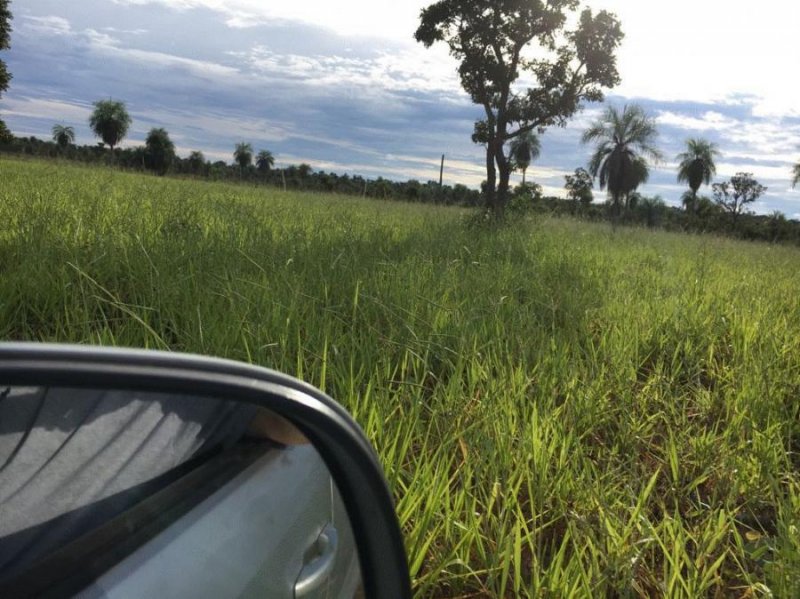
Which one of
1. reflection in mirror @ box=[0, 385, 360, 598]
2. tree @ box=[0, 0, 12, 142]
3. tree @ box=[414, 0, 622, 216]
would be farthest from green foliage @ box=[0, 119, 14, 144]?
reflection in mirror @ box=[0, 385, 360, 598]

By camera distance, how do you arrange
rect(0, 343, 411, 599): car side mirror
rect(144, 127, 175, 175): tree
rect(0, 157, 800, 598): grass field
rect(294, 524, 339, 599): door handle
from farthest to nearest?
rect(144, 127, 175, 175): tree < rect(0, 157, 800, 598): grass field < rect(294, 524, 339, 599): door handle < rect(0, 343, 411, 599): car side mirror

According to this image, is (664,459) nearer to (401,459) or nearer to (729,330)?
(401,459)

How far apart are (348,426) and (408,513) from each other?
1.15m

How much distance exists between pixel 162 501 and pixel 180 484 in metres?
0.04

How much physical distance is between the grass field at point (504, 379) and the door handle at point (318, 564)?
2.73ft

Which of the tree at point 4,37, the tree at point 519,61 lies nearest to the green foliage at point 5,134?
the tree at point 4,37

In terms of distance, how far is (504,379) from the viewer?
2674 mm

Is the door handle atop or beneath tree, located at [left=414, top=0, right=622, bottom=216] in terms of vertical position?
beneath

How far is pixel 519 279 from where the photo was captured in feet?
15.9

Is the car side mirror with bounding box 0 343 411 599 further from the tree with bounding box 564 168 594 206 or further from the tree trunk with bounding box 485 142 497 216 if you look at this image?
the tree with bounding box 564 168 594 206

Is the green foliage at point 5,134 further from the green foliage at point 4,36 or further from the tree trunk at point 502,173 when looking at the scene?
the tree trunk at point 502,173

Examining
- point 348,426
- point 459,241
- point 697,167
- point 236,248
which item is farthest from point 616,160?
point 348,426

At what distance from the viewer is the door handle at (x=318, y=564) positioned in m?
0.86

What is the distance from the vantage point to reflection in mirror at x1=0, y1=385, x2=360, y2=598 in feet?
2.06
